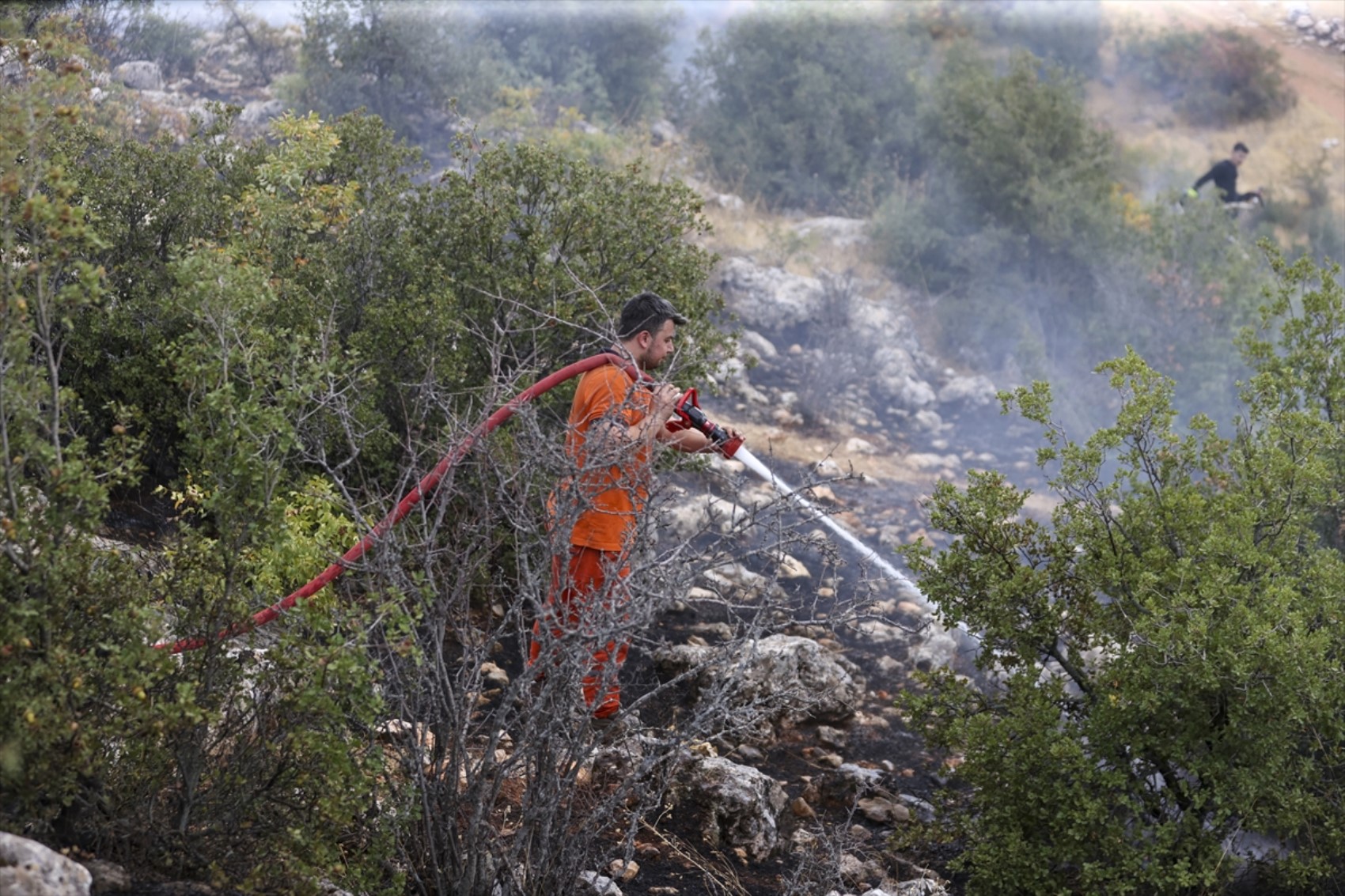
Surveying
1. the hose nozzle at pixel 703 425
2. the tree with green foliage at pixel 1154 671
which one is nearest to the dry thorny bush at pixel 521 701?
the hose nozzle at pixel 703 425

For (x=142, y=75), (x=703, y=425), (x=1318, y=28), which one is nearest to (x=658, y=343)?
(x=703, y=425)

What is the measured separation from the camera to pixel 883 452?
1018 cm

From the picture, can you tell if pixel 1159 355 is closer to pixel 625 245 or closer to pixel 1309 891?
pixel 625 245

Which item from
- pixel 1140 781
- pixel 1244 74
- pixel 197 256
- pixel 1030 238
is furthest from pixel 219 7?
pixel 1244 74

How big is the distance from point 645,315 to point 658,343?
103 millimetres

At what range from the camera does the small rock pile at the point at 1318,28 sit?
22.3m

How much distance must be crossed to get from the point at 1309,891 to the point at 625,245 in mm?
3680

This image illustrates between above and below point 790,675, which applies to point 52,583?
above

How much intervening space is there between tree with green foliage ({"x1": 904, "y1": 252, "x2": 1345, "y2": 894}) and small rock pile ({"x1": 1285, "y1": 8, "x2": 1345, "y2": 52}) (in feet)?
69.8

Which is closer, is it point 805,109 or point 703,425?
point 703,425

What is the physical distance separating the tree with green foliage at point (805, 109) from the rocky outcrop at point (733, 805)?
11.3 meters

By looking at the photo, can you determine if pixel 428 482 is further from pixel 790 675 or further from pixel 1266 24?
pixel 1266 24

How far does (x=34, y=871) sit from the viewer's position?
209 cm

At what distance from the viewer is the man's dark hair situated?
426cm
